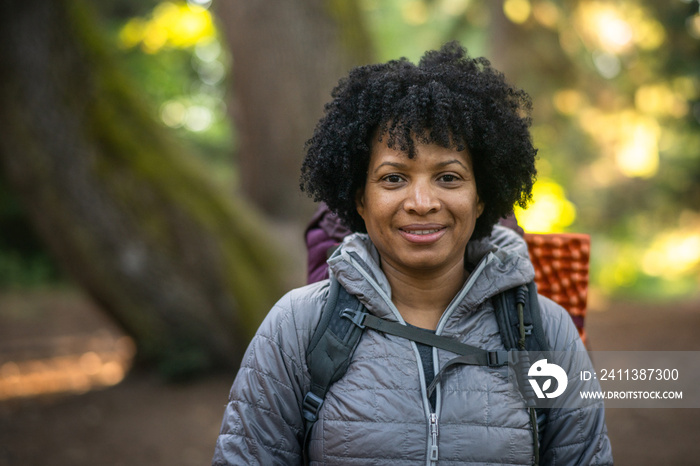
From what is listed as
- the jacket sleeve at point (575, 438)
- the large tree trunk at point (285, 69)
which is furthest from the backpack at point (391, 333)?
the large tree trunk at point (285, 69)

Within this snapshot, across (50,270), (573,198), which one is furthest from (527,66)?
(50,270)

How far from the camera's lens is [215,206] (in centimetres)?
640

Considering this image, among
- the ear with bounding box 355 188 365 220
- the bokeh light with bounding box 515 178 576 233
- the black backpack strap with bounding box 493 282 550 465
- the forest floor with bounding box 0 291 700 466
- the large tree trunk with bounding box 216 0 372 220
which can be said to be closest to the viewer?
the black backpack strap with bounding box 493 282 550 465

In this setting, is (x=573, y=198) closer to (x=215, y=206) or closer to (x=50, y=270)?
(x=215, y=206)

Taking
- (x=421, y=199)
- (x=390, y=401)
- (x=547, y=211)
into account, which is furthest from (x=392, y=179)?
(x=547, y=211)

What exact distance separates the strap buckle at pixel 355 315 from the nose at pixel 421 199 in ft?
1.25

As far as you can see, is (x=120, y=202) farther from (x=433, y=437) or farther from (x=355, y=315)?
(x=433, y=437)

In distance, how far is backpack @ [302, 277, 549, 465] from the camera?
74.5 inches

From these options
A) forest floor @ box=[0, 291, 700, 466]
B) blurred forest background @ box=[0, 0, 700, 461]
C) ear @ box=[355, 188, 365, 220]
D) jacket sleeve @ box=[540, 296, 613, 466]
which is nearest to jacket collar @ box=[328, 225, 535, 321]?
ear @ box=[355, 188, 365, 220]

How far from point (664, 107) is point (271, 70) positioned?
656cm

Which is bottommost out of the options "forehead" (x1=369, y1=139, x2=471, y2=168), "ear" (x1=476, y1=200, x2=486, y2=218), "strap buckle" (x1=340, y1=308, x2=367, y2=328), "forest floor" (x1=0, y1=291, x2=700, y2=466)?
"forest floor" (x1=0, y1=291, x2=700, y2=466)

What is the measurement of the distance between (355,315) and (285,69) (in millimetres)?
5146

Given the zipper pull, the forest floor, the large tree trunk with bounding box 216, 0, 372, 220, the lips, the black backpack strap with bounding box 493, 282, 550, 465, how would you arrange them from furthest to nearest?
A: the large tree trunk with bounding box 216, 0, 372, 220 < the forest floor < the lips < the black backpack strap with bounding box 493, 282, 550, 465 < the zipper pull

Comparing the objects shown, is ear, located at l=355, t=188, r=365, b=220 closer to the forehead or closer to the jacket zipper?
the forehead
